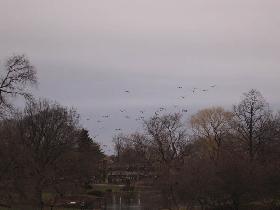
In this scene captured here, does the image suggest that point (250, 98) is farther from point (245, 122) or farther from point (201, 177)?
point (201, 177)

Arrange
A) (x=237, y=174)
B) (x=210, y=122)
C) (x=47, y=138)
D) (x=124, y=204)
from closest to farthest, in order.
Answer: (x=237, y=174), (x=47, y=138), (x=124, y=204), (x=210, y=122)

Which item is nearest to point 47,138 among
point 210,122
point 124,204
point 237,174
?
point 124,204

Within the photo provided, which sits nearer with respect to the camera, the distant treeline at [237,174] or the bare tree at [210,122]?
the distant treeline at [237,174]

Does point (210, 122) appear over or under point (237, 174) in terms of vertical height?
over

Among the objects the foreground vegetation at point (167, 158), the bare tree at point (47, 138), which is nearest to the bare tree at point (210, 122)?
the foreground vegetation at point (167, 158)

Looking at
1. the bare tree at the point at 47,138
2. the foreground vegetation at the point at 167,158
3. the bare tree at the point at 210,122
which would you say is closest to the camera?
the foreground vegetation at the point at 167,158

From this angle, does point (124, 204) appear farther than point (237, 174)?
Yes

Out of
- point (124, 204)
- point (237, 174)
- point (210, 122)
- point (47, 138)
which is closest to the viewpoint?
point (237, 174)

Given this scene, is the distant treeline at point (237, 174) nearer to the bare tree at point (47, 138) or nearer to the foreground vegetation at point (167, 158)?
the foreground vegetation at point (167, 158)

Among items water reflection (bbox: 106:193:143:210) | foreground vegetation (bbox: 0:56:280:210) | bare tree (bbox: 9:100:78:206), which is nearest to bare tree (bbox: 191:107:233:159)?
foreground vegetation (bbox: 0:56:280:210)

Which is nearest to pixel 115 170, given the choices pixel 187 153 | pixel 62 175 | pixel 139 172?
pixel 139 172

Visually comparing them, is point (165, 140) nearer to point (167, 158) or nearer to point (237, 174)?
point (167, 158)

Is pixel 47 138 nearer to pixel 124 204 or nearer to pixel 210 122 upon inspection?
pixel 124 204

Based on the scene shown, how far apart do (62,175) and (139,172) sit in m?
51.7
